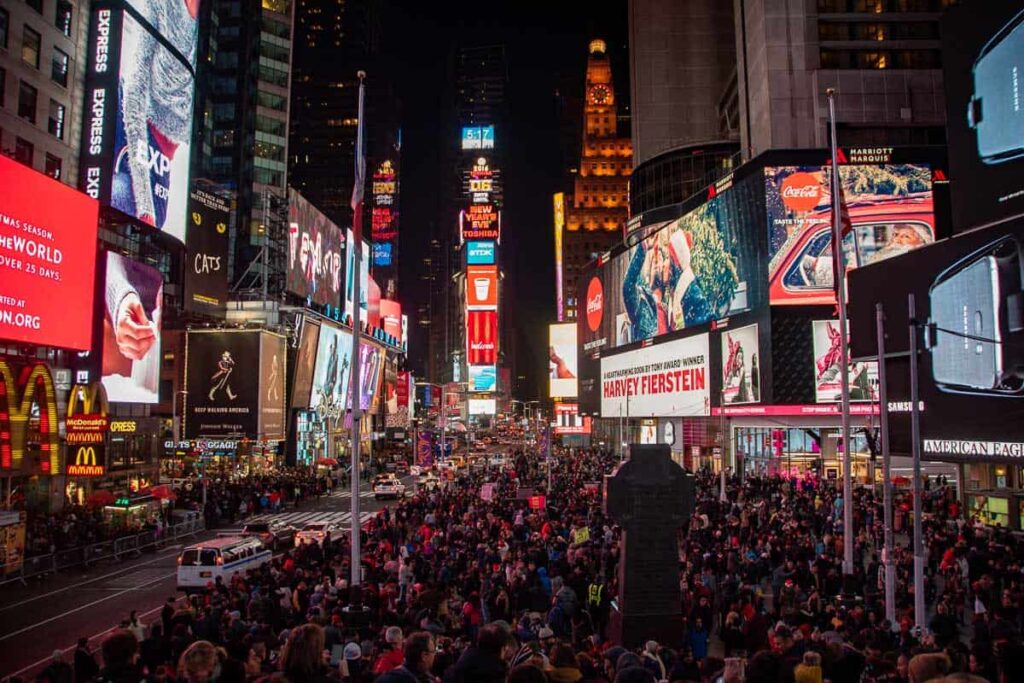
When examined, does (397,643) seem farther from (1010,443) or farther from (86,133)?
(86,133)

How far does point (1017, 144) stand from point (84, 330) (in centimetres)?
3494

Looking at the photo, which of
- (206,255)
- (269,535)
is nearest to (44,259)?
(269,535)

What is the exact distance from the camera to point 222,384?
49.9m

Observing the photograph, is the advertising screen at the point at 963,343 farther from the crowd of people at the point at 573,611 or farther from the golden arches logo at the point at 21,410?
the golden arches logo at the point at 21,410

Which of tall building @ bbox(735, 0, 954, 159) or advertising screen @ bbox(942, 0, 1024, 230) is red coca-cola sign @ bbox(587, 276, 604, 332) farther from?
advertising screen @ bbox(942, 0, 1024, 230)

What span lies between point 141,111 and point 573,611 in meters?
36.2

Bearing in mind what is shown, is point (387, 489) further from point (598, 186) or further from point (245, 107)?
point (598, 186)

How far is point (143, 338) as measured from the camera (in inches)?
1556

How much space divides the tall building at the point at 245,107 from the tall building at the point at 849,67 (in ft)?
171

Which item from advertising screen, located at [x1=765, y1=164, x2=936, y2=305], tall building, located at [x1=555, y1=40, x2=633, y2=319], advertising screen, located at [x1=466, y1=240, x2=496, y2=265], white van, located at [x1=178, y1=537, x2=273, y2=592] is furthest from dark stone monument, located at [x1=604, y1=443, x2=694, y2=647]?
tall building, located at [x1=555, y1=40, x2=633, y2=319]

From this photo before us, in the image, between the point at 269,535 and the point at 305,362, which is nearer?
the point at 269,535

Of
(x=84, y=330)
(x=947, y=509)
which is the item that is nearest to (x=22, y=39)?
(x=84, y=330)

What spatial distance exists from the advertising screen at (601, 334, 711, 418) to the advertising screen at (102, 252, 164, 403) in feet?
115

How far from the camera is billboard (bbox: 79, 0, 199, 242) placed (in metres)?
36.8
